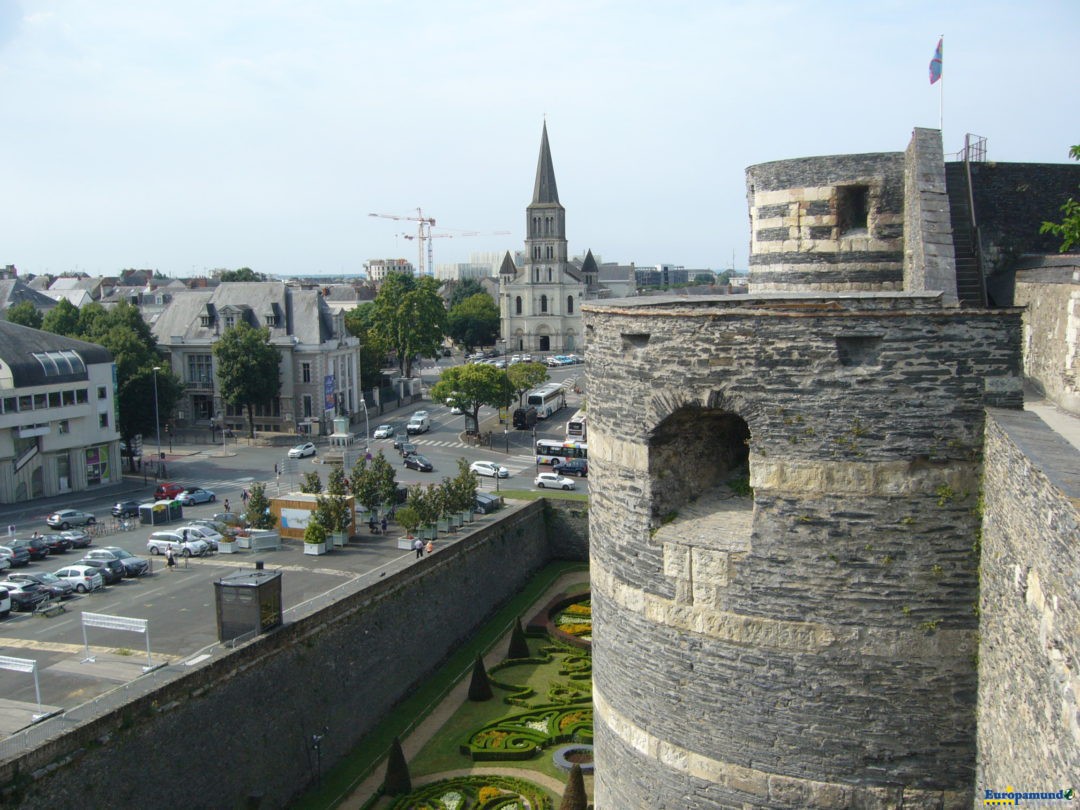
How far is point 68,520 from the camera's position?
45.2 meters

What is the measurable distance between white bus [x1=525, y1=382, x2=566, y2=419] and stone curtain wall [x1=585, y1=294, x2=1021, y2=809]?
2595 inches

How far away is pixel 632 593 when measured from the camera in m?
12.8

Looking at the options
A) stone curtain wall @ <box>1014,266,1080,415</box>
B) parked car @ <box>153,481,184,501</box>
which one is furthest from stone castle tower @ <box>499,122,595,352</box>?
stone curtain wall @ <box>1014,266,1080,415</box>

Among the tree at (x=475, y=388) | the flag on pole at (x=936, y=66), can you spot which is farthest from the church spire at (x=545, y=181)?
the flag on pole at (x=936, y=66)

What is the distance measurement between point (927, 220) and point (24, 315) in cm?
8027

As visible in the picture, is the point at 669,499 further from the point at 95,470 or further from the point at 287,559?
the point at 95,470

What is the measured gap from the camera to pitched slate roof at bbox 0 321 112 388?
170 ft

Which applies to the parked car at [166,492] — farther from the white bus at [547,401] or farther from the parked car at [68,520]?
the white bus at [547,401]

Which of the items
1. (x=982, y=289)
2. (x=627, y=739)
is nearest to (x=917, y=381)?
(x=627, y=739)

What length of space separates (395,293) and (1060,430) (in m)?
90.9

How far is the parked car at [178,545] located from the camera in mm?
38375

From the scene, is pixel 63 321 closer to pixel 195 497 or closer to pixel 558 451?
pixel 195 497

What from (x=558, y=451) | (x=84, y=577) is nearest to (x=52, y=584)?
(x=84, y=577)

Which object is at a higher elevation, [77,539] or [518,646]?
[77,539]
